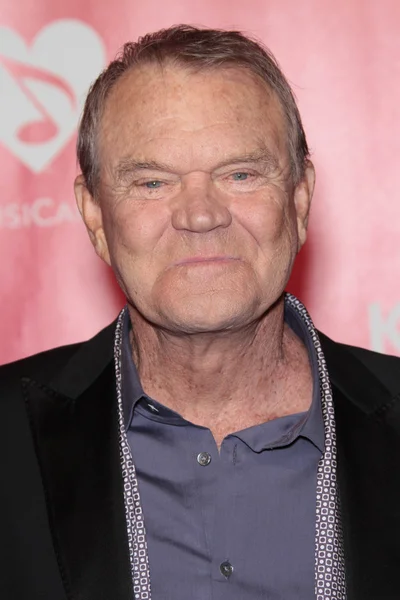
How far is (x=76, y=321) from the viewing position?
353 cm

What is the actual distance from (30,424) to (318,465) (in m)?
0.66

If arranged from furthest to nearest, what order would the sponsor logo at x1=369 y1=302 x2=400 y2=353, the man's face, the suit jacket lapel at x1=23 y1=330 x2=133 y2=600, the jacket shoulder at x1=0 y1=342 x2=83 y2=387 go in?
the sponsor logo at x1=369 y1=302 x2=400 y2=353 → the jacket shoulder at x1=0 y1=342 x2=83 y2=387 → the man's face → the suit jacket lapel at x1=23 y1=330 x2=133 y2=600

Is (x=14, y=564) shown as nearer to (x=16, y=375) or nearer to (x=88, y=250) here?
(x=16, y=375)

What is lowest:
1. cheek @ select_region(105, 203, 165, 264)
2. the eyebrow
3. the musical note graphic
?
cheek @ select_region(105, 203, 165, 264)

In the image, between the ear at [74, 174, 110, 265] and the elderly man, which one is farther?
the ear at [74, 174, 110, 265]

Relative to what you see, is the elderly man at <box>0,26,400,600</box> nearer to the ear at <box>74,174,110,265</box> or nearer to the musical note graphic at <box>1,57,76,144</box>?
the ear at <box>74,174,110,265</box>

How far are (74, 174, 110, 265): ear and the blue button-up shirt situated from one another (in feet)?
1.23

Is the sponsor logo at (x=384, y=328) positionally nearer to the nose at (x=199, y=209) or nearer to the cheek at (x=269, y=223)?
the cheek at (x=269, y=223)

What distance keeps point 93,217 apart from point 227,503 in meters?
0.79

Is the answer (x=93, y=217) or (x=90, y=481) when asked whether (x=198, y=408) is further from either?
(x=93, y=217)

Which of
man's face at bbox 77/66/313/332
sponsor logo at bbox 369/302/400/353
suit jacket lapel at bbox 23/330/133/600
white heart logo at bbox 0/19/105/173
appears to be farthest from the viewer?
sponsor logo at bbox 369/302/400/353

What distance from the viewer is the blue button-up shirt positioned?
8.07 ft

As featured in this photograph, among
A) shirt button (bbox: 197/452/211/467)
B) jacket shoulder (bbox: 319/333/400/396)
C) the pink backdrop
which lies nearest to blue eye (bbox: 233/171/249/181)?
jacket shoulder (bbox: 319/333/400/396)

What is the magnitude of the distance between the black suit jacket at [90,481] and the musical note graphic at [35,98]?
3.01 feet
